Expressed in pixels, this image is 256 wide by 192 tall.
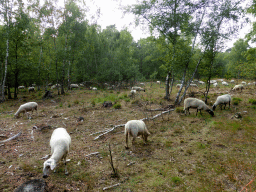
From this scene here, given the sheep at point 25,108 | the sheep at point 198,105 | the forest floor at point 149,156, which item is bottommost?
the forest floor at point 149,156

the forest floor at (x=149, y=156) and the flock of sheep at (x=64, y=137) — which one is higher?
the flock of sheep at (x=64, y=137)

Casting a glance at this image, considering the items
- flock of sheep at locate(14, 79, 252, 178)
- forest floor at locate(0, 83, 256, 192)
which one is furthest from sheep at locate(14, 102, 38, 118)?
forest floor at locate(0, 83, 256, 192)

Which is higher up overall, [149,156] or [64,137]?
[64,137]

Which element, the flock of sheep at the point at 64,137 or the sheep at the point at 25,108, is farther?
the sheep at the point at 25,108

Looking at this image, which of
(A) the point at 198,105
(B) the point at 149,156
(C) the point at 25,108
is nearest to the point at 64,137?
(B) the point at 149,156

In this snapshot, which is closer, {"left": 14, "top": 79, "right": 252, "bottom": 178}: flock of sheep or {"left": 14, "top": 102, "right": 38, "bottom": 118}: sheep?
{"left": 14, "top": 79, "right": 252, "bottom": 178}: flock of sheep

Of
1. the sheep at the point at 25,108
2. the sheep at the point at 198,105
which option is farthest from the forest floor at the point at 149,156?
the sheep at the point at 25,108

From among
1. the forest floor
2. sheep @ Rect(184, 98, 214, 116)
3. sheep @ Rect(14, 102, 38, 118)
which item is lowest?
the forest floor

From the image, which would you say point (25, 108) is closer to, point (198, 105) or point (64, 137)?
point (64, 137)

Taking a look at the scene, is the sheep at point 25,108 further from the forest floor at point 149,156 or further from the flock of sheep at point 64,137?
the forest floor at point 149,156

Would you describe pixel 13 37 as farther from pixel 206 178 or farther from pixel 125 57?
pixel 206 178

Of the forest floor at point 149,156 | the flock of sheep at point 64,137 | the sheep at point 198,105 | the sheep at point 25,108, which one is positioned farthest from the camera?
the sheep at point 25,108

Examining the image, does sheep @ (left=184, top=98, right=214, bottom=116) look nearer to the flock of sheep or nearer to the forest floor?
→ the flock of sheep

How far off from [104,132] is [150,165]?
449cm
